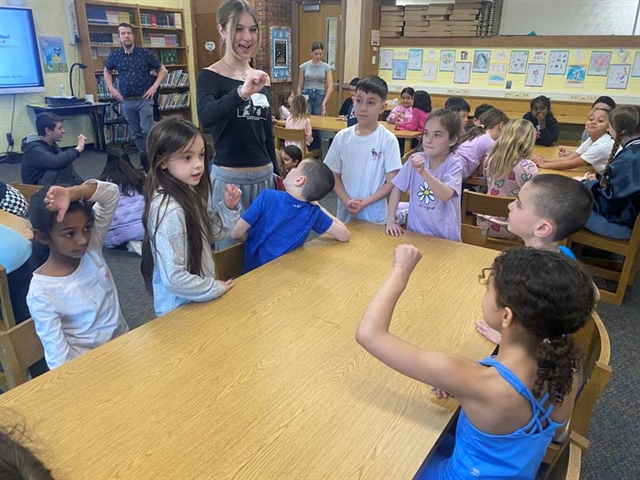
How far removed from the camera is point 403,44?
7223mm

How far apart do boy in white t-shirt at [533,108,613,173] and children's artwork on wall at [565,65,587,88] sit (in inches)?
113

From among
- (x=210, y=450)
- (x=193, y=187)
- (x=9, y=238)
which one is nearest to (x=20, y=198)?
(x=9, y=238)

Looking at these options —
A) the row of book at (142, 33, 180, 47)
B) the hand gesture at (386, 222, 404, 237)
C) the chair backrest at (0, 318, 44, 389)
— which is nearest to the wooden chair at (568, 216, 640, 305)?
the hand gesture at (386, 222, 404, 237)

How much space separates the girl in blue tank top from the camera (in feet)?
2.92

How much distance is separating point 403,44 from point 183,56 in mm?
3881

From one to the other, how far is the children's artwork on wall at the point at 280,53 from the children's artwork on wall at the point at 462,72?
327 centimetres

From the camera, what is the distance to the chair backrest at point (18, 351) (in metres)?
1.16

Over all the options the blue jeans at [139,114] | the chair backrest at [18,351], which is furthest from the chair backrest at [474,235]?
the blue jeans at [139,114]

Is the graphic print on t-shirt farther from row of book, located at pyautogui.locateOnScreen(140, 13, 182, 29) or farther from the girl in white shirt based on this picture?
row of book, located at pyautogui.locateOnScreen(140, 13, 182, 29)

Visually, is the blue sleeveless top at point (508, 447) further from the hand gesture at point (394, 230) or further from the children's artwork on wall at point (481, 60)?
the children's artwork on wall at point (481, 60)

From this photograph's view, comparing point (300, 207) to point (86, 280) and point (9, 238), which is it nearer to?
point (86, 280)

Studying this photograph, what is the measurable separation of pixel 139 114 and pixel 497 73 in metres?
4.95

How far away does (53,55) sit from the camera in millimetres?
6590

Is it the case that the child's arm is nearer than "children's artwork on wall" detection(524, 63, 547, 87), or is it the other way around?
the child's arm
